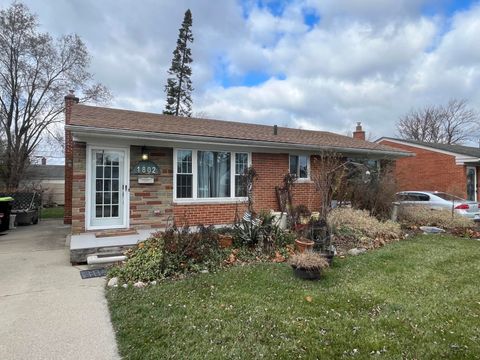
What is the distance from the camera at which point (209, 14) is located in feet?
33.6

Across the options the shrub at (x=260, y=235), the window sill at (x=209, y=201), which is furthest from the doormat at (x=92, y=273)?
the window sill at (x=209, y=201)

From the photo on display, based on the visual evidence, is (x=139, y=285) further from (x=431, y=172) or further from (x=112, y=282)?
(x=431, y=172)

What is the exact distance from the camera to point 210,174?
9008 mm

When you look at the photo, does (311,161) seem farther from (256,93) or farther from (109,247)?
(256,93)

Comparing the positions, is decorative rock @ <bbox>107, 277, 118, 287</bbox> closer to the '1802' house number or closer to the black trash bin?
the '1802' house number

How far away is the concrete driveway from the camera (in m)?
3.03

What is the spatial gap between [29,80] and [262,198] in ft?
64.0

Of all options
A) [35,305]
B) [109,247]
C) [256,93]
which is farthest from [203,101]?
[35,305]

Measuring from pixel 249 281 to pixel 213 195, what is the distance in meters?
4.43

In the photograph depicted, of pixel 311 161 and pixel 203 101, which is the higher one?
pixel 203 101

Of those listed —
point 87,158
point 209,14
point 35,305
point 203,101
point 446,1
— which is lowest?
point 35,305

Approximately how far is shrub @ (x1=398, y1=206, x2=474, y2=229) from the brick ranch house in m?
4.03

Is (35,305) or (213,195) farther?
(213,195)

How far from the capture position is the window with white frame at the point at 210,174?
859cm
